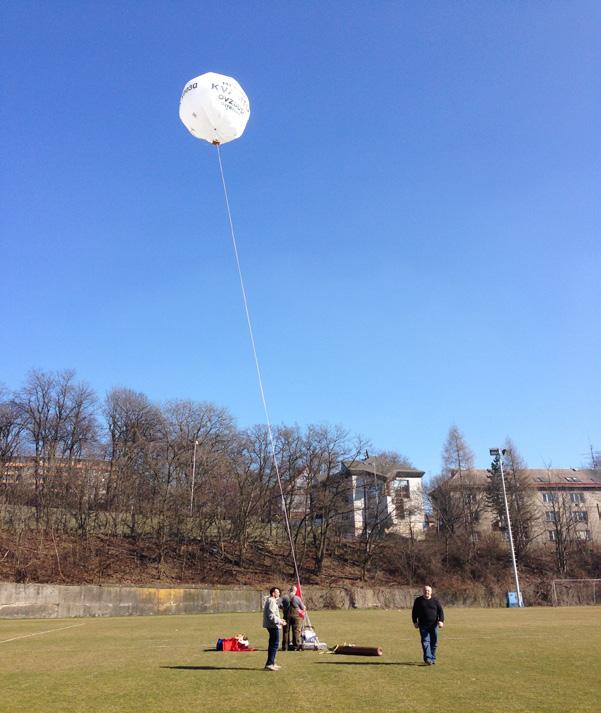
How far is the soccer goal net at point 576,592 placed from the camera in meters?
47.2

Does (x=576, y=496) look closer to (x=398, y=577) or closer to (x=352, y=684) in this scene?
(x=398, y=577)

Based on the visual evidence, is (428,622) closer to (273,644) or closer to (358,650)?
(358,650)

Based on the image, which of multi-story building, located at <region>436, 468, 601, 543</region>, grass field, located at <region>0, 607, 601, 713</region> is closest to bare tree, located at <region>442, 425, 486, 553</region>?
multi-story building, located at <region>436, 468, 601, 543</region>

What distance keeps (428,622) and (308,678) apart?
9.98ft

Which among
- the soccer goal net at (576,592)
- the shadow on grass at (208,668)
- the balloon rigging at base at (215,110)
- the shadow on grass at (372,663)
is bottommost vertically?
the soccer goal net at (576,592)

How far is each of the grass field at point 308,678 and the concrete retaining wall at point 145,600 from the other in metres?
18.5

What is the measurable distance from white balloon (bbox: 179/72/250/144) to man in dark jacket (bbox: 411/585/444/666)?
516 inches

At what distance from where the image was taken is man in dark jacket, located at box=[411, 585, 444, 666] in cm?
1212

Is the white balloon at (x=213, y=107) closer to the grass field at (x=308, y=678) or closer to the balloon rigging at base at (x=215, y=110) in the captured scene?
the balloon rigging at base at (x=215, y=110)

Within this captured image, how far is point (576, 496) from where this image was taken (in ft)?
283

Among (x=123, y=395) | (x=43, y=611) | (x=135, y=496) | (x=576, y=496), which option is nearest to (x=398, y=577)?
(x=135, y=496)

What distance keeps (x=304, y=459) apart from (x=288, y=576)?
504 inches

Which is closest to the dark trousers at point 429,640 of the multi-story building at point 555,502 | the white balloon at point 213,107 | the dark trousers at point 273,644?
the dark trousers at point 273,644

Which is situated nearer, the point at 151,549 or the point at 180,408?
the point at 151,549
